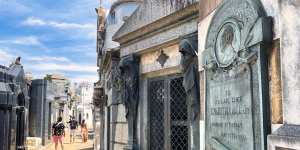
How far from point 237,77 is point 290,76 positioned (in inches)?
30.0

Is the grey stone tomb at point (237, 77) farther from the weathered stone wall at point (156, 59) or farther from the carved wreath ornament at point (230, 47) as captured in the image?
the weathered stone wall at point (156, 59)

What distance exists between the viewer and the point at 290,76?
7.98 feet

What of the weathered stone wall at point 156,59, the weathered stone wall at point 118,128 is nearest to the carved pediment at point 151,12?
the weathered stone wall at point 156,59

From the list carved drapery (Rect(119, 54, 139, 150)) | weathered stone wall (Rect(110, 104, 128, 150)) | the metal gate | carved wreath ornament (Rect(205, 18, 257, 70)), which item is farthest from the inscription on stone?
weathered stone wall (Rect(110, 104, 128, 150))

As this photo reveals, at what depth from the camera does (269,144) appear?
262 centimetres

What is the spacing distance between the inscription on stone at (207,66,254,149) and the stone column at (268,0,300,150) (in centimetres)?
43

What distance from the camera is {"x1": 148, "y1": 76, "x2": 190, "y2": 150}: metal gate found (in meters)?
5.30

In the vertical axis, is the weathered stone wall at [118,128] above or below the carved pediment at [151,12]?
below

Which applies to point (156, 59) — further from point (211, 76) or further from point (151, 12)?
point (211, 76)

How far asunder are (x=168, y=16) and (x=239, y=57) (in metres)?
2.30

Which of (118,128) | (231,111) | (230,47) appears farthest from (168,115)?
(230,47)

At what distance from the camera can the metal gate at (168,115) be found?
530 cm

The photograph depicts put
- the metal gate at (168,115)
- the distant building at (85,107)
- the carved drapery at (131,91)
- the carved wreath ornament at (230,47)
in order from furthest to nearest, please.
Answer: the distant building at (85,107) → the carved drapery at (131,91) → the metal gate at (168,115) → the carved wreath ornament at (230,47)

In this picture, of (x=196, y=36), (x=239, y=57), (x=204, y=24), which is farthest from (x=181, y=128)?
(x=239, y=57)
